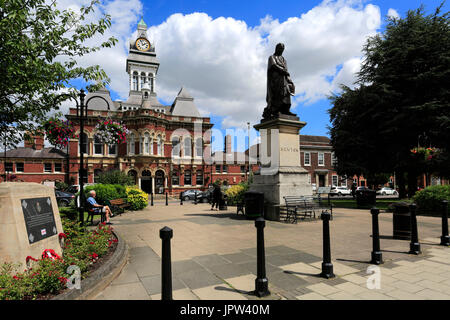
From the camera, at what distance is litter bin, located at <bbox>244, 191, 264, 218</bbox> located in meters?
9.66

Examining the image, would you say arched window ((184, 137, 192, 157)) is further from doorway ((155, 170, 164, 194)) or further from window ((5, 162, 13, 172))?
window ((5, 162, 13, 172))

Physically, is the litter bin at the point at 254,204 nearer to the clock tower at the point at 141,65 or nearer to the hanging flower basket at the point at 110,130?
the hanging flower basket at the point at 110,130

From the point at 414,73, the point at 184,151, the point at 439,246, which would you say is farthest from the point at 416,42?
the point at 184,151

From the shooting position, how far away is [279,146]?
33.5ft

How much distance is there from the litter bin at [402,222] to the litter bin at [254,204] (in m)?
4.34

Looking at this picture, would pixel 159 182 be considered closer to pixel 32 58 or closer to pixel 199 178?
pixel 199 178

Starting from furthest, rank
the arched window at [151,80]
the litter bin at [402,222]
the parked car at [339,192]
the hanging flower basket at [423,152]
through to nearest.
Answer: the arched window at [151,80]
the parked car at [339,192]
the hanging flower basket at [423,152]
the litter bin at [402,222]

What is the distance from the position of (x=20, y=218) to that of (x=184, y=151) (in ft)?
129

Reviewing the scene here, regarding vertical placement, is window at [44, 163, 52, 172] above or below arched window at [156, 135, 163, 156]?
below

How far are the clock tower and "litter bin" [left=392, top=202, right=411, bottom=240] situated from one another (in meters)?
50.4

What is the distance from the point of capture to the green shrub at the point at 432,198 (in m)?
12.5

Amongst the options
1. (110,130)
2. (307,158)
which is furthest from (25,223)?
(307,158)

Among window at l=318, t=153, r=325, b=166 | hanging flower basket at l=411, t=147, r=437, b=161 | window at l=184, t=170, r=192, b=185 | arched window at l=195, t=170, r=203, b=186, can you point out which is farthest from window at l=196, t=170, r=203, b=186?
hanging flower basket at l=411, t=147, r=437, b=161

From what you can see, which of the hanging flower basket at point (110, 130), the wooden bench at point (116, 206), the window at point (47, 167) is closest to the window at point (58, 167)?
the window at point (47, 167)
